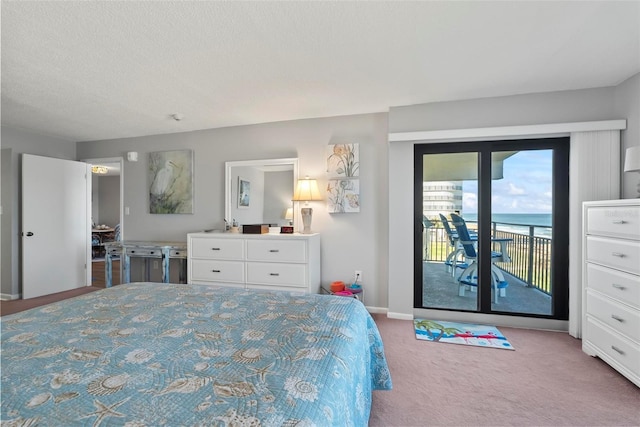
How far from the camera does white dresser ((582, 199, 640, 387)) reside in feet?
6.40

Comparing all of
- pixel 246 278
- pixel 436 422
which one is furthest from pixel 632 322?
pixel 246 278

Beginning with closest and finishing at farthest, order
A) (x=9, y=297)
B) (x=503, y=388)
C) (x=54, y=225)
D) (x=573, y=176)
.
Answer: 1. (x=503, y=388)
2. (x=573, y=176)
3. (x=9, y=297)
4. (x=54, y=225)

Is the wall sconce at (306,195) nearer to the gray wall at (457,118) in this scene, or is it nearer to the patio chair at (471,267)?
the gray wall at (457,118)

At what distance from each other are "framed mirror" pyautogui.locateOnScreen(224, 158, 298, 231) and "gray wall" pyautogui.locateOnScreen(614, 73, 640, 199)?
3.12m

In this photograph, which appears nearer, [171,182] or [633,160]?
[633,160]

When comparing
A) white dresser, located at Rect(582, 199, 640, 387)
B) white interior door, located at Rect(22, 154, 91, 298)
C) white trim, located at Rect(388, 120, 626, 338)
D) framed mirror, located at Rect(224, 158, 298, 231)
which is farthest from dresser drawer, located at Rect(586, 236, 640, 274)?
white interior door, located at Rect(22, 154, 91, 298)

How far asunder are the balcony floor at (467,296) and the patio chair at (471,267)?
2.0 inches

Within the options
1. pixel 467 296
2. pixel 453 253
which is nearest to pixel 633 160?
pixel 453 253

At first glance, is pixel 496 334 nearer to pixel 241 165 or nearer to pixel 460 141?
pixel 460 141

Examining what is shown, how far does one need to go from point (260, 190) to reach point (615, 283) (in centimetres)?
342

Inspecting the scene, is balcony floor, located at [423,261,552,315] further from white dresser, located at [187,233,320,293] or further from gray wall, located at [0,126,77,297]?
gray wall, located at [0,126,77,297]

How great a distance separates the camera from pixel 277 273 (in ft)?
10.7

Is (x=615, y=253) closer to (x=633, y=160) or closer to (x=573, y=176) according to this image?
(x=633, y=160)

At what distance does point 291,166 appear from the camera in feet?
12.2
